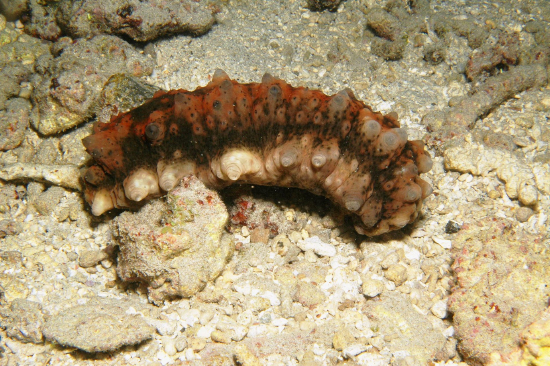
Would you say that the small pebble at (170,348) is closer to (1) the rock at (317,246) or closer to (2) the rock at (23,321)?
(2) the rock at (23,321)

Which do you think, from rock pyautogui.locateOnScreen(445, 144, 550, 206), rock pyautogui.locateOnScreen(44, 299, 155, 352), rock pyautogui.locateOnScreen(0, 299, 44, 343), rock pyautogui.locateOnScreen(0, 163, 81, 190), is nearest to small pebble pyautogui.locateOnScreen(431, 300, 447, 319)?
rock pyautogui.locateOnScreen(445, 144, 550, 206)

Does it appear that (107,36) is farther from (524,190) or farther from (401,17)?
(524,190)

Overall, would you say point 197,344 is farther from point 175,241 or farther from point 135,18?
point 135,18

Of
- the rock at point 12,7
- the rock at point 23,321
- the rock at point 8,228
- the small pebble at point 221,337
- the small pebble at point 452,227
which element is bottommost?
the rock at point 23,321

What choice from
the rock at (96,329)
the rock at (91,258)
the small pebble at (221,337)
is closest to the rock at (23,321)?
the rock at (96,329)

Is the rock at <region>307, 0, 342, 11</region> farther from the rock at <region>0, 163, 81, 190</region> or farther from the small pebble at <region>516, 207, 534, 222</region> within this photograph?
the rock at <region>0, 163, 81, 190</region>

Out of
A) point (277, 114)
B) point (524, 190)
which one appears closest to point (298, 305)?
point (277, 114)
